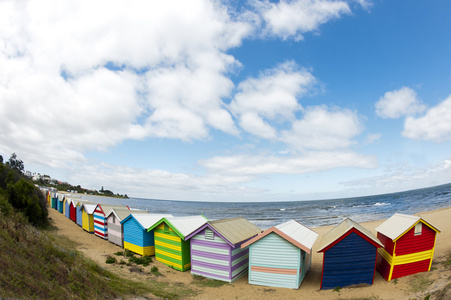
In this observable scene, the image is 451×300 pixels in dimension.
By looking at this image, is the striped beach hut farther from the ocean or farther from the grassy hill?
the ocean

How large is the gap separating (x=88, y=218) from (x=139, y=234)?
12271 millimetres

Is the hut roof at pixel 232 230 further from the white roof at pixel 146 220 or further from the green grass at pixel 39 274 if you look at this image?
the white roof at pixel 146 220

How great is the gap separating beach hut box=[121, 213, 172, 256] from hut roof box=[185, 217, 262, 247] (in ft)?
16.5

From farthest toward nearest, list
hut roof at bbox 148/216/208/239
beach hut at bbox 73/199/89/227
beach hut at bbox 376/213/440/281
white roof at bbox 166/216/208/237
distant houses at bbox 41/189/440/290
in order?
beach hut at bbox 73/199/89/227 → white roof at bbox 166/216/208/237 → hut roof at bbox 148/216/208/239 → beach hut at bbox 376/213/440/281 → distant houses at bbox 41/189/440/290

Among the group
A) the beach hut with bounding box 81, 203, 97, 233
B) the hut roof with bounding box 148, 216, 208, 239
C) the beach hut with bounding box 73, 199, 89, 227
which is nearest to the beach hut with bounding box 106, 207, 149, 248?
the hut roof with bounding box 148, 216, 208, 239

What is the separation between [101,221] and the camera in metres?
23.2

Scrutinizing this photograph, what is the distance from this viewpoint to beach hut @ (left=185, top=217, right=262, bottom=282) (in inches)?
509

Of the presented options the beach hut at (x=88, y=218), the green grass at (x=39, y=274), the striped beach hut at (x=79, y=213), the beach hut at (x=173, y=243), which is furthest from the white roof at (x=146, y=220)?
the striped beach hut at (x=79, y=213)

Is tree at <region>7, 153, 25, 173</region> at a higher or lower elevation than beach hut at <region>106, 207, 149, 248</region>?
higher

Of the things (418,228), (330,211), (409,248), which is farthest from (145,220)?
(330,211)

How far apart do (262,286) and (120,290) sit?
689 centimetres

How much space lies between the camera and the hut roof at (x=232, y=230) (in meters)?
13.0

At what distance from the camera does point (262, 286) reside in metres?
12.4

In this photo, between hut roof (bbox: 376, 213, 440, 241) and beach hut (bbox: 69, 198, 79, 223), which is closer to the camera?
hut roof (bbox: 376, 213, 440, 241)
